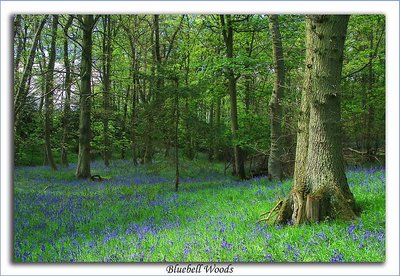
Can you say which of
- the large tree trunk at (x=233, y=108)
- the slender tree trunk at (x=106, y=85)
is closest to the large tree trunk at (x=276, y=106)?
the large tree trunk at (x=233, y=108)

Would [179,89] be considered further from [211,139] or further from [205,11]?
[205,11]

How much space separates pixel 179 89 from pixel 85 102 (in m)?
3.26

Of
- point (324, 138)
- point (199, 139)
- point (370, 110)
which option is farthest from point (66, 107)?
point (370, 110)

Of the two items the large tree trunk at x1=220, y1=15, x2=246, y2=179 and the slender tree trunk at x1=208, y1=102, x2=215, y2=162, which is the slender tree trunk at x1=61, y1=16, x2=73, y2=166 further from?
the large tree trunk at x1=220, y1=15, x2=246, y2=179

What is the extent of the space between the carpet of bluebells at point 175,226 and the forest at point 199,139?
0.03m

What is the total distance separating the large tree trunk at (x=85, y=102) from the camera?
386 inches

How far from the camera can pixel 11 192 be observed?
502 cm

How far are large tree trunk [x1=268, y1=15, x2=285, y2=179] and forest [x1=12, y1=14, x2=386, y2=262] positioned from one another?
4cm

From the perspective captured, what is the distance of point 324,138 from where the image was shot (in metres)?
4.98

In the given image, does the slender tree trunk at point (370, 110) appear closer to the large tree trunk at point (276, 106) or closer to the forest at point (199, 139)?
the forest at point (199, 139)

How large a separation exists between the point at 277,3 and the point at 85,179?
6.82m

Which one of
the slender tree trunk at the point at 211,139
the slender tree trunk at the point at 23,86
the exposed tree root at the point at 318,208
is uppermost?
the slender tree trunk at the point at 23,86

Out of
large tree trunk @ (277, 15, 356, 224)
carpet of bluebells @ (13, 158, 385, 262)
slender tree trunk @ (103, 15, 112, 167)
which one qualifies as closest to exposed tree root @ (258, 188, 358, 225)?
large tree trunk @ (277, 15, 356, 224)

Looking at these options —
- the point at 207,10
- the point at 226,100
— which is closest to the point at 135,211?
the point at 207,10
